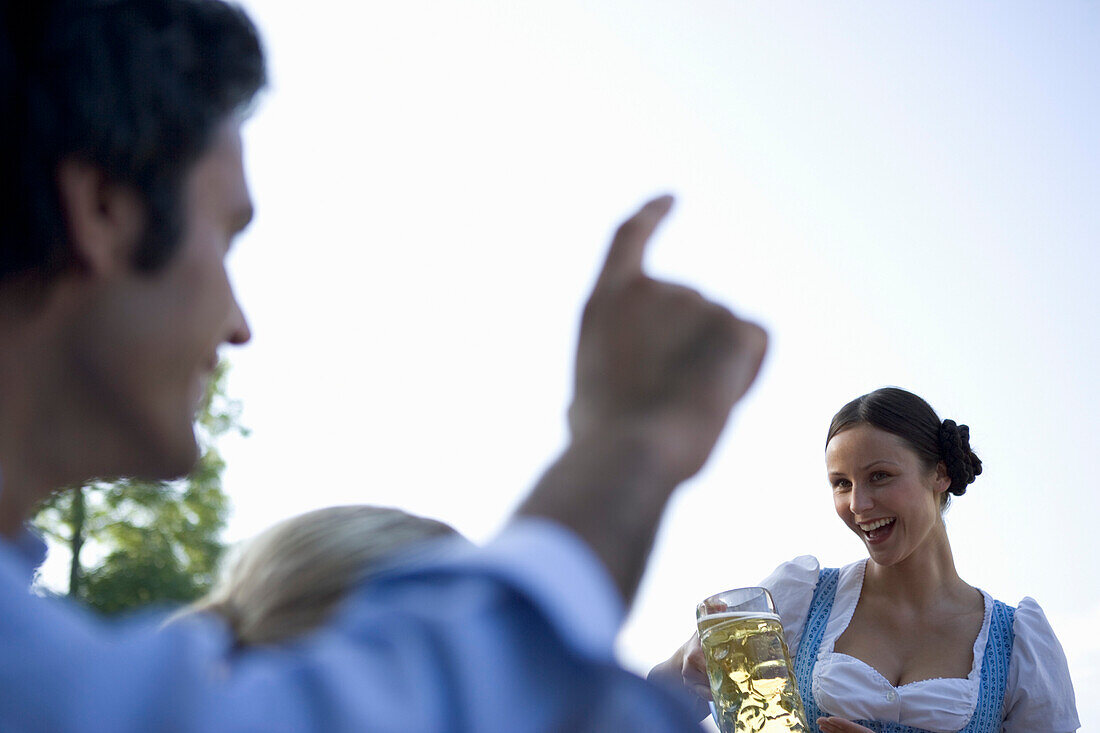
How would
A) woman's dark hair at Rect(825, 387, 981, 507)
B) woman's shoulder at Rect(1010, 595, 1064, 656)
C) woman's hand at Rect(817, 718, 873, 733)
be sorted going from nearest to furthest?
woman's hand at Rect(817, 718, 873, 733), woman's shoulder at Rect(1010, 595, 1064, 656), woman's dark hair at Rect(825, 387, 981, 507)

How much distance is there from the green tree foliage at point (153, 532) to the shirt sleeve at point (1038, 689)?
437 inches

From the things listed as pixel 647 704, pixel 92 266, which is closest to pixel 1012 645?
pixel 647 704

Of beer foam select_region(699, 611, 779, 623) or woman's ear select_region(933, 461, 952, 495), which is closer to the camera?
beer foam select_region(699, 611, 779, 623)

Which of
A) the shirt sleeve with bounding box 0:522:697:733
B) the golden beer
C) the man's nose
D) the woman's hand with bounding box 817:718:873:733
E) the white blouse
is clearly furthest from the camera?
the white blouse

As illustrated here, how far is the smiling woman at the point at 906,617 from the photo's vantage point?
8.82ft

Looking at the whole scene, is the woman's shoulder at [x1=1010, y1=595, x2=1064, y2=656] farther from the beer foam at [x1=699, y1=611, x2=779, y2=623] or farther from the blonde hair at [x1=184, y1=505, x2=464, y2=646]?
the blonde hair at [x1=184, y1=505, x2=464, y2=646]

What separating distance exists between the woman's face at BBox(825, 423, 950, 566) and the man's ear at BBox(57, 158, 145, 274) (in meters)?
2.80

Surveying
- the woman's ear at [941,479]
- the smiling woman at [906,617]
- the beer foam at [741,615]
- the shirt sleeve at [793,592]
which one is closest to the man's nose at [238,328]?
the beer foam at [741,615]

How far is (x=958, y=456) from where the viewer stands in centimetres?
333

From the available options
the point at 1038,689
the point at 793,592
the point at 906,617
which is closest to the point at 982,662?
the point at 1038,689

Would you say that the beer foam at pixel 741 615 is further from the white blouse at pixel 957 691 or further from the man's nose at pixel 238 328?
the white blouse at pixel 957 691

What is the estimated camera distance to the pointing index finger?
2.02 ft

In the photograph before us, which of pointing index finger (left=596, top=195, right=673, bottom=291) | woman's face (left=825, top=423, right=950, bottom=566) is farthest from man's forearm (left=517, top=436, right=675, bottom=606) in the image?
woman's face (left=825, top=423, right=950, bottom=566)

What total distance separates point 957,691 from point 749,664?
4.73 ft
